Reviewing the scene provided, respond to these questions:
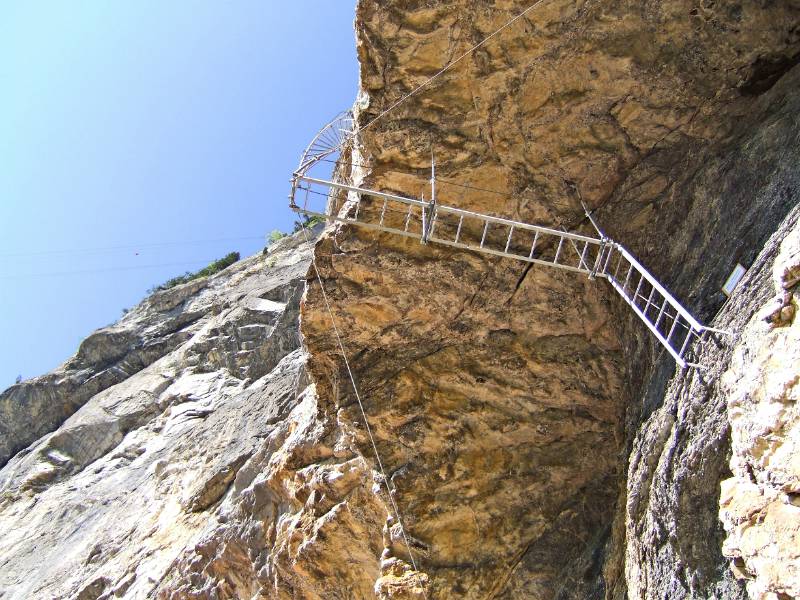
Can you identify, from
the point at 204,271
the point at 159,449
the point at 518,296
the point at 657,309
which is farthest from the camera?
the point at 204,271

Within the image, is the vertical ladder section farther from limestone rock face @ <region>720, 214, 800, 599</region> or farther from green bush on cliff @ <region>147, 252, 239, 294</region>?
green bush on cliff @ <region>147, 252, 239, 294</region>

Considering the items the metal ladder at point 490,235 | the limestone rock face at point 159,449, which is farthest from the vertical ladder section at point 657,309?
the limestone rock face at point 159,449

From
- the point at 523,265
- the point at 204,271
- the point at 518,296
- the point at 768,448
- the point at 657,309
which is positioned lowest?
the point at 204,271

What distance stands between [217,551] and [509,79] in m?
9.75

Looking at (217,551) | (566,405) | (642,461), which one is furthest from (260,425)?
(642,461)

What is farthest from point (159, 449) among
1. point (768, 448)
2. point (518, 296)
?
point (768, 448)

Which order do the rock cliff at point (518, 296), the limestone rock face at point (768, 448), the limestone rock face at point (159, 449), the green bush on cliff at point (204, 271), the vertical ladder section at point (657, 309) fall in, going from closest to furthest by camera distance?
the limestone rock face at point (768, 448) → the vertical ladder section at point (657, 309) → the rock cliff at point (518, 296) → the limestone rock face at point (159, 449) → the green bush on cliff at point (204, 271)

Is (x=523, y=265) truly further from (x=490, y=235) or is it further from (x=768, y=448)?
(x=768, y=448)

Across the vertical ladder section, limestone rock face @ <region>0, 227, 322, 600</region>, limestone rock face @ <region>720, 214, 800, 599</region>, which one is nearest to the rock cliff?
the vertical ladder section

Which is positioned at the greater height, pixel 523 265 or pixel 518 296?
pixel 523 265

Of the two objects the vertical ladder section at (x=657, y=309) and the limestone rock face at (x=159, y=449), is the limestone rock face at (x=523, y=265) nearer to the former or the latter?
the vertical ladder section at (x=657, y=309)

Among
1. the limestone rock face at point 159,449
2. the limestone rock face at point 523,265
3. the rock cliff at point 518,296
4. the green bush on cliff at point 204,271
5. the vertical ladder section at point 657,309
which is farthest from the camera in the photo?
the green bush on cliff at point 204,271

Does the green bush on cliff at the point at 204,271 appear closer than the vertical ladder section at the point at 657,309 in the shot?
No

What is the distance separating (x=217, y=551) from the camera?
1315cm
